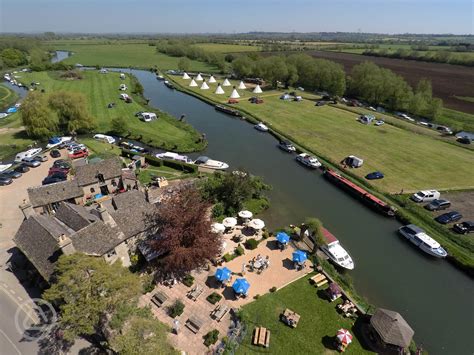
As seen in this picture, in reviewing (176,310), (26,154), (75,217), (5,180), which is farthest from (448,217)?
(26,154)

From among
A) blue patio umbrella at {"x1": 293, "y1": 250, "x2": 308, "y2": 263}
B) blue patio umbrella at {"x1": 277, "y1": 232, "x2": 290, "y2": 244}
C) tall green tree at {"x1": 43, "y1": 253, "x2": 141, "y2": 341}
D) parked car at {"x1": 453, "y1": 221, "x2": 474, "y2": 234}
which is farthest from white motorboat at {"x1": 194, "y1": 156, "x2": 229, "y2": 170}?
parked car at {"x1": 453, "y1": 221, "x2": 474, "y2": 234}

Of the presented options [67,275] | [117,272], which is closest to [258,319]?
[117,272]

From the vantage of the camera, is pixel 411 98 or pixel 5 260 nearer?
pixel 5 260

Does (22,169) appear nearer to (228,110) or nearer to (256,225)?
(256,225)

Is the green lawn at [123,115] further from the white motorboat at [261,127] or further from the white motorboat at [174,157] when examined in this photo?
the white motorboat at [261,127]

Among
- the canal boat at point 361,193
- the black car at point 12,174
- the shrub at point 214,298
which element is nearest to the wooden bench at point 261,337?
the shrub at point 214,298

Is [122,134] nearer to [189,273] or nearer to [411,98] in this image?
[189,273]
